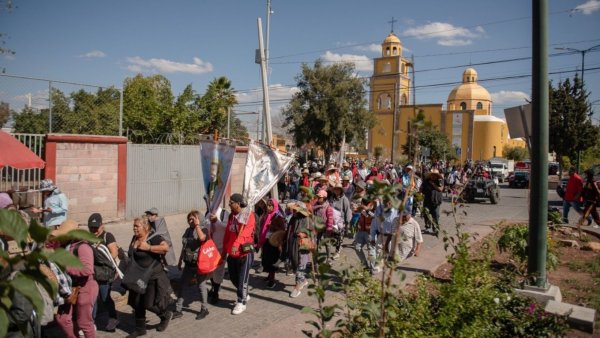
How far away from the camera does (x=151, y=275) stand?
17.5 feet

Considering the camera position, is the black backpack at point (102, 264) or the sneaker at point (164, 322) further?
the sneaker at point (164, 322)

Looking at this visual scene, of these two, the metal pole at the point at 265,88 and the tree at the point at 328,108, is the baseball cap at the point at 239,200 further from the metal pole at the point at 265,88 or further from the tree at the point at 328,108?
the tree at the point at 328,108

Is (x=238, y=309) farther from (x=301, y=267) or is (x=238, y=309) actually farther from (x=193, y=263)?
(x=301, y=267)

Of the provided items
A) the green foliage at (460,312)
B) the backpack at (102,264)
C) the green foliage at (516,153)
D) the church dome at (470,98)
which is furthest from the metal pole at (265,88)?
the church dome at (470,98)

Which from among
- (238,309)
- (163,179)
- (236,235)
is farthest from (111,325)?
(163,179)

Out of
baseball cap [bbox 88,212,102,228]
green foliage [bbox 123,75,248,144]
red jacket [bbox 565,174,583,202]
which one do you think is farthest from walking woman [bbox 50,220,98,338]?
red jacket [bbox 565,174,583,202]

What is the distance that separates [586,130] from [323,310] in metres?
33.6

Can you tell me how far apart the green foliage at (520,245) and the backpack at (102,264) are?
5773 millimetres

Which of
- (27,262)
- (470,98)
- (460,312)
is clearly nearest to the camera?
(27,262)

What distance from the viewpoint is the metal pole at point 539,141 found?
562cm

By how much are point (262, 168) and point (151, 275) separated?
2479 mm

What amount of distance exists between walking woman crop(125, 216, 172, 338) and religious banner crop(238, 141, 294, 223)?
1.79 meters

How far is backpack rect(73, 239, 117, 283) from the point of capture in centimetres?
522

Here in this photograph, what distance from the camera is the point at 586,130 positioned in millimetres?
30312
